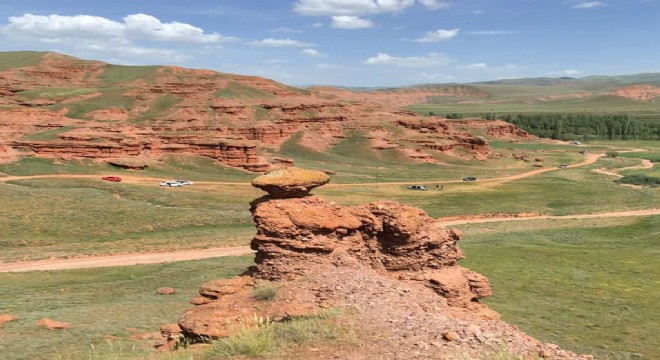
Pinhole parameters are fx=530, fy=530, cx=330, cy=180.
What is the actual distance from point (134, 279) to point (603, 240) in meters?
42.3

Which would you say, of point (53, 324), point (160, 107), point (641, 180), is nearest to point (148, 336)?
point (53, 324)

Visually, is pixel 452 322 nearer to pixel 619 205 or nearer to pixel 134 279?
pixel 134 279

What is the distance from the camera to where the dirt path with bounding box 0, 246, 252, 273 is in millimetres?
38594

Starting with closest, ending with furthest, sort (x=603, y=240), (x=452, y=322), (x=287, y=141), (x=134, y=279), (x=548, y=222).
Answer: (x=452, y=322), (x=134, y=279), (x=603, y=240), (x=548, y=222), (x=287, y=141)

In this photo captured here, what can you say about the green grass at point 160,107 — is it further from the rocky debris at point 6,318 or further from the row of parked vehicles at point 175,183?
the rocky debris at point 6,318

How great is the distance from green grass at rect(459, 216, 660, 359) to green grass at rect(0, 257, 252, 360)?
58.0 ft

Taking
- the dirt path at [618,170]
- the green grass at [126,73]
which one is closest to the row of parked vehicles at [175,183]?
the green grass at [126,73]

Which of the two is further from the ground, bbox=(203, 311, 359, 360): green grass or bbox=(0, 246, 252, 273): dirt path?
bbox=(203, 311, 359, 360): green grass

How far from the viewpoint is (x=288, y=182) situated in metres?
21.9

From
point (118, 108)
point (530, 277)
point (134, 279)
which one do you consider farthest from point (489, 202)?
point (118, 108)

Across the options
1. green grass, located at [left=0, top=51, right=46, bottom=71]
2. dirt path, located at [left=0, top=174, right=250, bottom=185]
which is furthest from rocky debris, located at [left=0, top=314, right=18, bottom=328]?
green grass, located at [left=0, top=51, right=46, bottom=71]

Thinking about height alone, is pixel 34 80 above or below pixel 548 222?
above

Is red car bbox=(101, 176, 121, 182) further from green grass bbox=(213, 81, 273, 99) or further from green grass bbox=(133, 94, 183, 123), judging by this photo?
green grass bbox=(213, 81, 273, 99)

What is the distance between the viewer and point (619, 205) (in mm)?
72688
